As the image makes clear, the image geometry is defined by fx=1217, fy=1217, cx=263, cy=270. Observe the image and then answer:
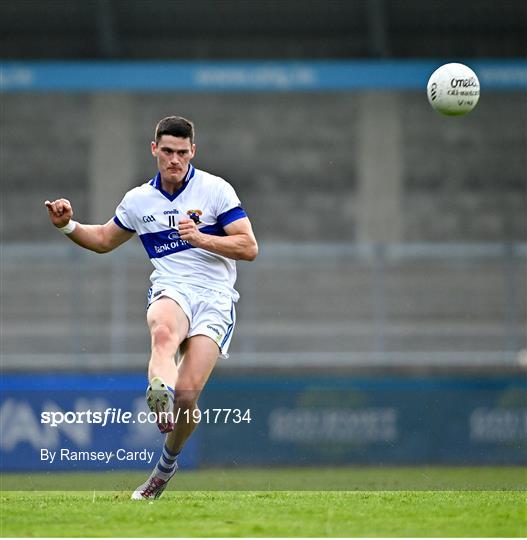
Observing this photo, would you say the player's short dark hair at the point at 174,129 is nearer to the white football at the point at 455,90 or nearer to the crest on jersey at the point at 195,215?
the crest on jersey at the point at 195,215

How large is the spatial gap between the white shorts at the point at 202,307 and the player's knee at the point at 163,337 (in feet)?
1.04

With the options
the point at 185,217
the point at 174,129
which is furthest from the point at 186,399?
the point at 174,129

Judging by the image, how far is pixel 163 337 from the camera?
7477mm

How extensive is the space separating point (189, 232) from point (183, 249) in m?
0.48

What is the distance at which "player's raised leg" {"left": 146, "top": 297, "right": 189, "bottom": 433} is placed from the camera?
7055mm

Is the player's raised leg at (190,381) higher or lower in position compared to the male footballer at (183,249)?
lower

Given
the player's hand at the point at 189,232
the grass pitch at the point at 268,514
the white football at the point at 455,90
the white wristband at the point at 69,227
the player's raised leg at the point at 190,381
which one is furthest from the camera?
the white football at the point at 455,90

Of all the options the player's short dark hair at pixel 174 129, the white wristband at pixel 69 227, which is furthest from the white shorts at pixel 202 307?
the player's short dark hair at pixel 174 129

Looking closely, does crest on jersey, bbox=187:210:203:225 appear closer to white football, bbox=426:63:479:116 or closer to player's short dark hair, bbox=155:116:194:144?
player's short dark hair, bbox=155:116:194:144

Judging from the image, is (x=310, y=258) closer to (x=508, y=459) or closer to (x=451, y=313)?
(x=451, y=313)

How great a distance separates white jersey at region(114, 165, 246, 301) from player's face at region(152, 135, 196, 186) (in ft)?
0.47

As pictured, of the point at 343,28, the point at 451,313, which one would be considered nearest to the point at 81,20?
A: the point at 343,28

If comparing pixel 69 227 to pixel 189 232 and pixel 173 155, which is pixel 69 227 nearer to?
pixel 173 155

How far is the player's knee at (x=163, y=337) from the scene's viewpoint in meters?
7.42
